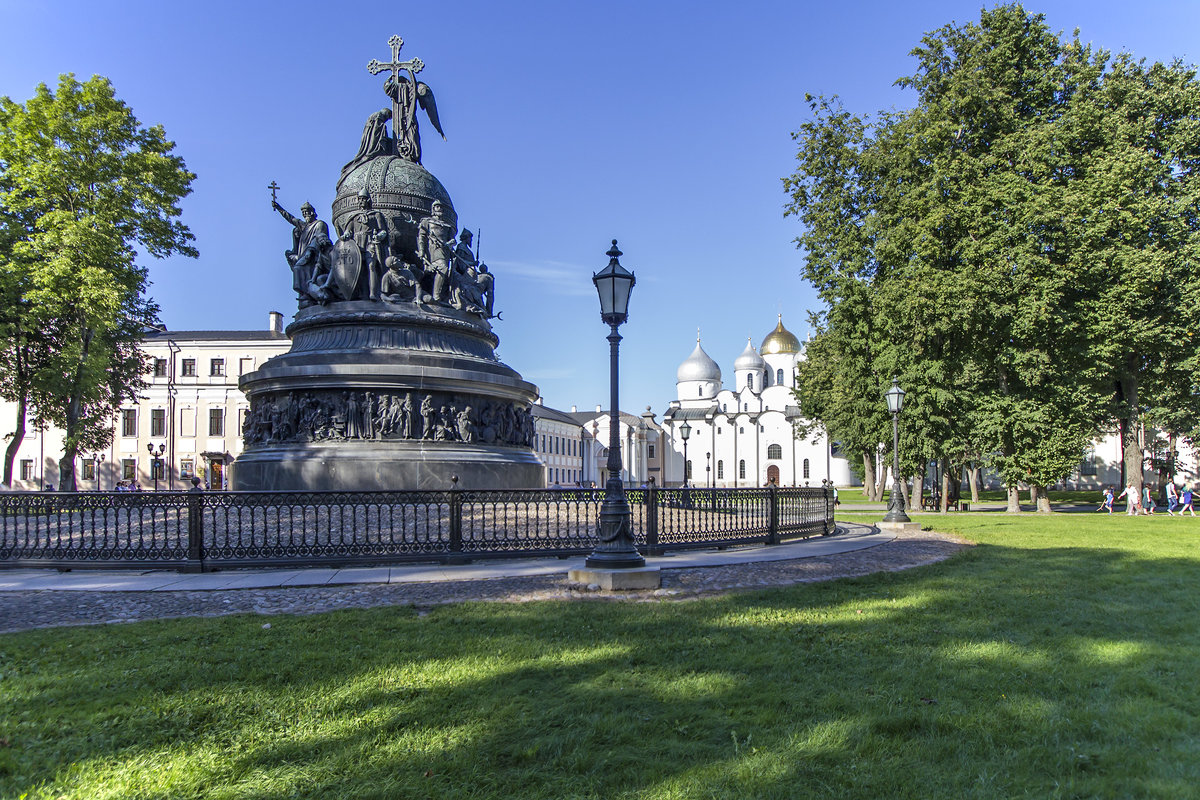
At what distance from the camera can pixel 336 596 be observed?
8.80m

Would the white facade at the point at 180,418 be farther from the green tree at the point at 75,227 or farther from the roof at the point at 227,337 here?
the green tree at the point at 75,227

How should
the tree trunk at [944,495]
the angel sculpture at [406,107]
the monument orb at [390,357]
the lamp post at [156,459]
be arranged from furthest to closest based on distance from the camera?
1. the lamp post at [156,459]
2. the tree trunk at [944,495]
3. the angel sculpture at [406,107]
4. the monument orb at [390,357]

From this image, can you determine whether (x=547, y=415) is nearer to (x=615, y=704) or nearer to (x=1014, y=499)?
(x=1014, y=499)

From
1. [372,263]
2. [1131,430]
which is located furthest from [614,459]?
[1131,430]

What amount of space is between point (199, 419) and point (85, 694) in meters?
64.2

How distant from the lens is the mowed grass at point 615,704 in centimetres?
361

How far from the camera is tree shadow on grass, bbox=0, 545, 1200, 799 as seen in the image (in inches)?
143

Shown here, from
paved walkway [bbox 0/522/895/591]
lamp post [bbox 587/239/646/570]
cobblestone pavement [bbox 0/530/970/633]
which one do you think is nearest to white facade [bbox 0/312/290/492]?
paved walkway [bbox 0/522/895/591]

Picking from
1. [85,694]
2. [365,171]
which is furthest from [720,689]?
[365,171]

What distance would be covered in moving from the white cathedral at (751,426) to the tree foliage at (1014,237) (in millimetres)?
67052

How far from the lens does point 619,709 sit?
15.1 feet

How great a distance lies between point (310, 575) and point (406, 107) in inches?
677

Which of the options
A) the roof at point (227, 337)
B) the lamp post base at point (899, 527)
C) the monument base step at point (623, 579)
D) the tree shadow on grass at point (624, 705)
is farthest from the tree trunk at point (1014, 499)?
the roof at point (227, 337)

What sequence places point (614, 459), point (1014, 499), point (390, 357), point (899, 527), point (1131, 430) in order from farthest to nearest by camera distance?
point (1131, 430) < point (1014, 499) < point (899, 527) < point (390, 357) < point (614, 459)
